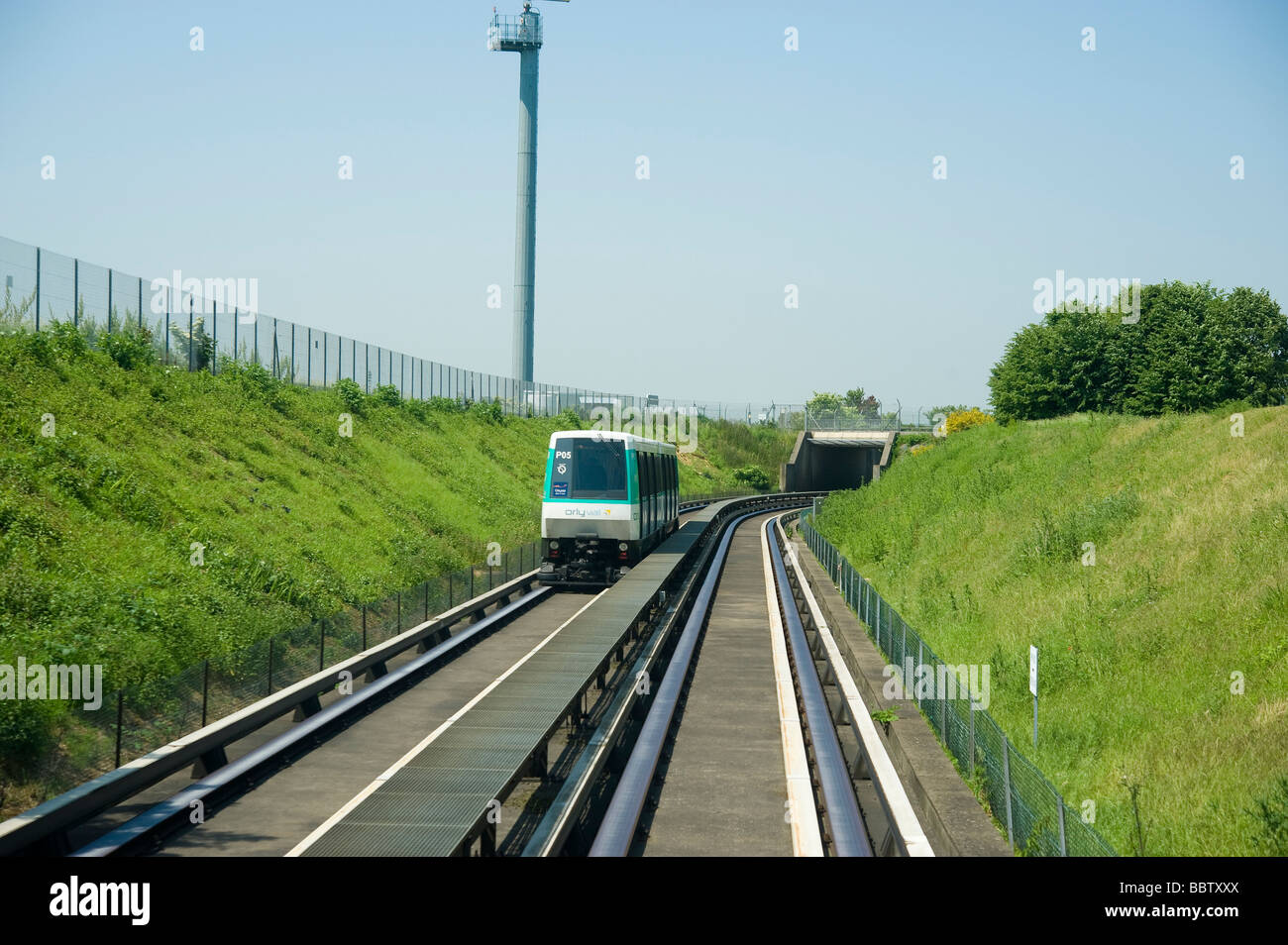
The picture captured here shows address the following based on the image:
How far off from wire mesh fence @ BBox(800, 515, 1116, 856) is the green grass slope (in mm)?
1069

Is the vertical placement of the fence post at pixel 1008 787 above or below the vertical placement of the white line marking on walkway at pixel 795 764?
above

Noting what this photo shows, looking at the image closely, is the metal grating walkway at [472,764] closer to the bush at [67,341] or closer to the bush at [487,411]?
the bush at [67,341]

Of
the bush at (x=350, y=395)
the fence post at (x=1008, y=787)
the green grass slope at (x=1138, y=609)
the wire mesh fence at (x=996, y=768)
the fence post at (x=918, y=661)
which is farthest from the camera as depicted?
the bush at (x=350, y=395)

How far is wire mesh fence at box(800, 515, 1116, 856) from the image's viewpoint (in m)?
7.88

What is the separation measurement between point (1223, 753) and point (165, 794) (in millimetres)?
11073

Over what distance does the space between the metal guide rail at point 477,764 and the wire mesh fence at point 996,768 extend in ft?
15.2

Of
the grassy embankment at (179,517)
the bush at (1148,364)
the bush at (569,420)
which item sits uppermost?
the bush at (1148,364)

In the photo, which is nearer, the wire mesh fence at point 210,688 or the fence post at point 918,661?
the wire mesh fence at point 210,688

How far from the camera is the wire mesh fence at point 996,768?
25.8 feet

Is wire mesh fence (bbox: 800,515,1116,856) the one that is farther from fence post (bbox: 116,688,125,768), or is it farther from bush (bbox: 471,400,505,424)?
bush (bbox: 471,400,505,424)

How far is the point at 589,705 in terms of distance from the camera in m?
16.4
